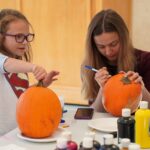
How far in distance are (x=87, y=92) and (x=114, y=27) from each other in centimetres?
34

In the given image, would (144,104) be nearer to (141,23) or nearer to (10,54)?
(10,54)

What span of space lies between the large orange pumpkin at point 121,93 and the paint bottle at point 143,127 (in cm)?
27

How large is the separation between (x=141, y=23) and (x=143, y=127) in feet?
5.47

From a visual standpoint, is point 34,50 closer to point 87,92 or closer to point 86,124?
point 87,92

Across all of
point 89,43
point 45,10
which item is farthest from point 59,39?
point 89,43

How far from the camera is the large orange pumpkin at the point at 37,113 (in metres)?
1.08

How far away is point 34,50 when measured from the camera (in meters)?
2.70

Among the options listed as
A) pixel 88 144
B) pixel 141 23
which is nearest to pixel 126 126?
pixel 88 144

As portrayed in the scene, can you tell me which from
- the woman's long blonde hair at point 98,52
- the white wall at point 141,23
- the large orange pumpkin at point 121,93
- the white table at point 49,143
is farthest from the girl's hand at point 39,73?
the white wall at point 141,23

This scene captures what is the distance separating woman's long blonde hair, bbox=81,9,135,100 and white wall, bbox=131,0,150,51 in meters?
0.95

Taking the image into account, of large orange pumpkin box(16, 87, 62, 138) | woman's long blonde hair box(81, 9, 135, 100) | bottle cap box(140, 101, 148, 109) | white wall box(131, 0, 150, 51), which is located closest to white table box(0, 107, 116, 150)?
large orange pumpkin box(16, 87, 62, 138)

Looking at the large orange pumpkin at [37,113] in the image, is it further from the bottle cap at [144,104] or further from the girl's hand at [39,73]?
the bottle cap at [144,104]

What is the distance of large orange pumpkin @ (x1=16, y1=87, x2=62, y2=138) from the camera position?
108 cm

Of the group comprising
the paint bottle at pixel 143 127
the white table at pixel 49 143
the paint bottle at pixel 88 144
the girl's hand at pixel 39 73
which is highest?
the girl's hand at pixel 39 73
